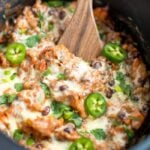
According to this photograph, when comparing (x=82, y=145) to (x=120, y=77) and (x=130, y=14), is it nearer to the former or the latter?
(x=120, y=77)

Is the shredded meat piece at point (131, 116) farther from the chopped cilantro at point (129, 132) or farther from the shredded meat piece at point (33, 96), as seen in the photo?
the shredded meat piece at point (33, 96)

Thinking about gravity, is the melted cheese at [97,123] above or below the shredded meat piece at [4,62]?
below

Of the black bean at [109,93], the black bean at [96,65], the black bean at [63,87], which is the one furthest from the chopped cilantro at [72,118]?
the black bean at [96,65]

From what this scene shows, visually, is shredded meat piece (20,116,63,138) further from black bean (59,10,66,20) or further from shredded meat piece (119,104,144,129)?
black bean (59,10,66,20)

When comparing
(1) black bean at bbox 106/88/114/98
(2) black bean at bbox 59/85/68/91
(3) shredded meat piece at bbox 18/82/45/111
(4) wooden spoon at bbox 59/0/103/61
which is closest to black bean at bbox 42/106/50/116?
(3) shredded meat piece at bbox 18/82/45/111

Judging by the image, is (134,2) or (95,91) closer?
(95,91)

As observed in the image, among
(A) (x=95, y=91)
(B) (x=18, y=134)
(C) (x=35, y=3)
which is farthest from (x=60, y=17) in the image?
(B) (x=18, y=134)

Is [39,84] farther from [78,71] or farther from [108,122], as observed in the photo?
[108,122]
